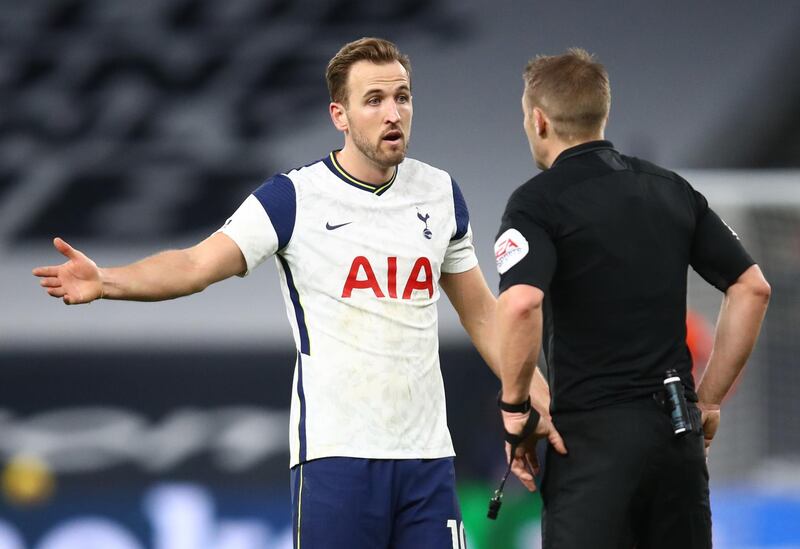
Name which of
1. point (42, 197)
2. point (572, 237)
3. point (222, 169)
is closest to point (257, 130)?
point (222, 169)

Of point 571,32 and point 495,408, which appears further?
point 571,32

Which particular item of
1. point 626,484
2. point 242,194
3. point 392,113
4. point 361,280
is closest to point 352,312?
point 361,280

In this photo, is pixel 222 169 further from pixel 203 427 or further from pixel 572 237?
pixel 572 237

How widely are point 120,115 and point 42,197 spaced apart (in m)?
0.64

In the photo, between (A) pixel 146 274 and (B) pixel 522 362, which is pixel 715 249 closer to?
(B) pixel 522 362

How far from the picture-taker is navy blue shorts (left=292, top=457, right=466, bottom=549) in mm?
3166

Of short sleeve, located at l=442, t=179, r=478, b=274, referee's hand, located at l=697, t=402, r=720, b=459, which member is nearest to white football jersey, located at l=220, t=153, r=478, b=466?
short sleeve, located at l=442, t=179, r=478, b=274

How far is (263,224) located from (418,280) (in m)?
0.40

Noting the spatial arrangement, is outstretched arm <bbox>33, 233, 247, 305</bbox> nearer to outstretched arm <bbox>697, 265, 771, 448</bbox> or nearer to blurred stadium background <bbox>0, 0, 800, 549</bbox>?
outstretched arm <bbox>697, 265, 771, 448</bbox>

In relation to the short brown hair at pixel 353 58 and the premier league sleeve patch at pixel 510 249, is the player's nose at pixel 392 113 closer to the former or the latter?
the short brown hair at pixel 353 58

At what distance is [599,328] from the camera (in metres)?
3.10

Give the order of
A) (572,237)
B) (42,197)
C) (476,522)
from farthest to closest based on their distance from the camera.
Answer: (42,197), (476,522), (572,237)

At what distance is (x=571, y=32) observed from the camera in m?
8.02

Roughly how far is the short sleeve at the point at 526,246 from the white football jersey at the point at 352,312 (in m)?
0.31
